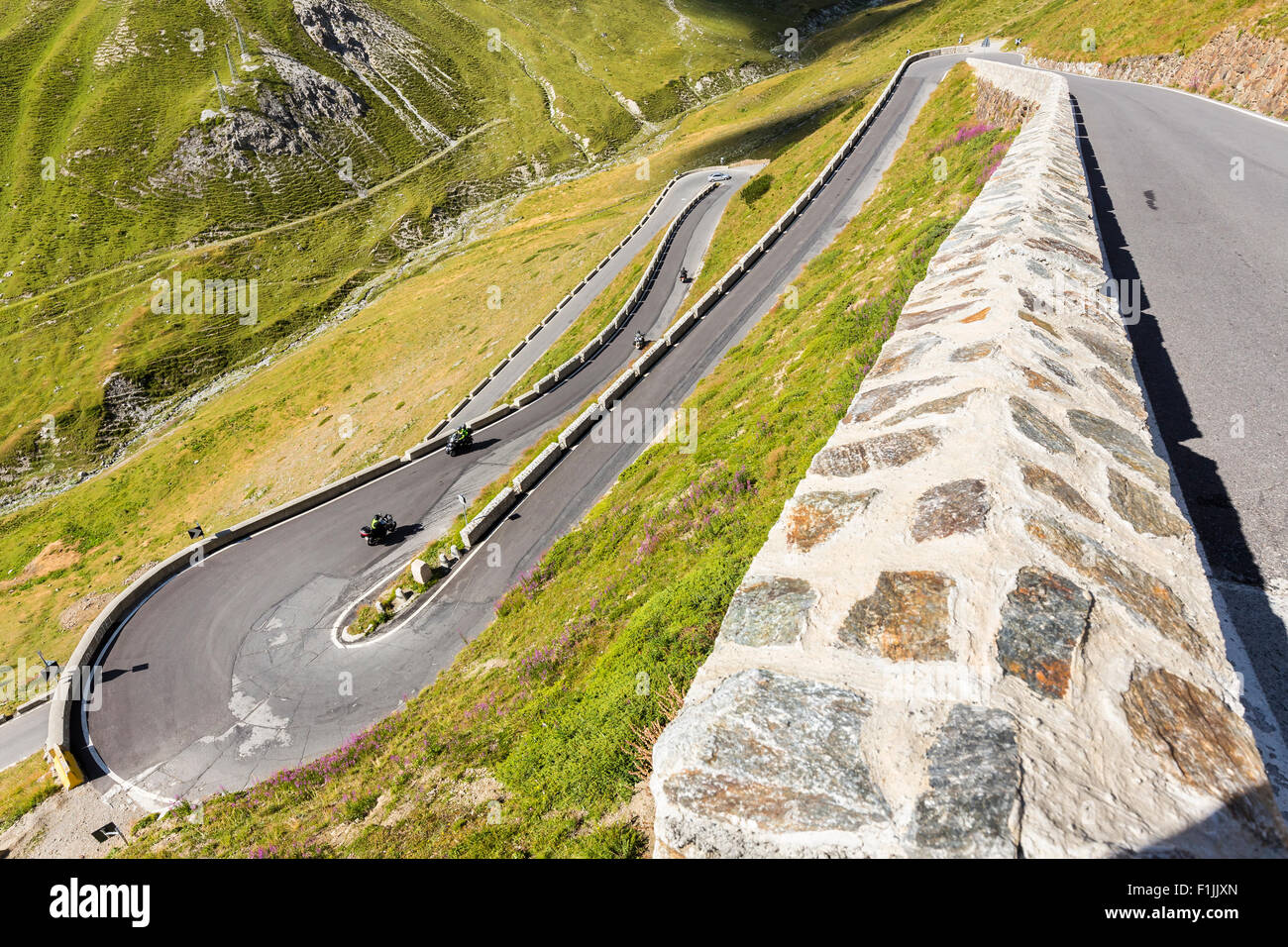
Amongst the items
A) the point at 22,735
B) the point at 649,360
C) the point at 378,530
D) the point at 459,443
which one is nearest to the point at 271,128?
the point at 459,443

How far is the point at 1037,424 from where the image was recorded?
4.98 metres

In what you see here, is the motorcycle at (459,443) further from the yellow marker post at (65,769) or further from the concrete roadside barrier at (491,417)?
the yellow marker post at (65,769)

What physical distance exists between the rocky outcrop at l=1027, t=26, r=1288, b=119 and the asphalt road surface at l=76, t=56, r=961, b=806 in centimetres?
1903

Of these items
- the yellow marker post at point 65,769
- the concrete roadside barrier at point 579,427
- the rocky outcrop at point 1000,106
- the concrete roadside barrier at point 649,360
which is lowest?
the yellow marker post at point 65,769

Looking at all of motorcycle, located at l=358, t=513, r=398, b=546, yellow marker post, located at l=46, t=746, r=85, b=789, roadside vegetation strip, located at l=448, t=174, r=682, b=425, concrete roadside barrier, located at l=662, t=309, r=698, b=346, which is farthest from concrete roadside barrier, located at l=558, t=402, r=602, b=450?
yellow marker post, located at l=46, t=746, r=85, b=789

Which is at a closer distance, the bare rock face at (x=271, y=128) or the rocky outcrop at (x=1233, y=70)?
the rocky outcrop at (x=1233, y=70)

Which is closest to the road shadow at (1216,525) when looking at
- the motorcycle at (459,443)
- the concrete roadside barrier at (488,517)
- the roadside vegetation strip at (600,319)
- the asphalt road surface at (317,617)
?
the asphalt road surface at (317,617)

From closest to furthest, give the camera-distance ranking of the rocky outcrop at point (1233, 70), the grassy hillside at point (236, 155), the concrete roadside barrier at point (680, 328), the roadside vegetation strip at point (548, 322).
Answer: the rocky outcrop at point (1233, 70), the concrete roadside barrier at point (680, 328), the roadside vegetation strip at point (548, 322), the grassy hillside at point (236, 155)

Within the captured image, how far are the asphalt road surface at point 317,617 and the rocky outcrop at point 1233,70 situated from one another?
19026 millimetres

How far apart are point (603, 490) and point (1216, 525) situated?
21.2 meters

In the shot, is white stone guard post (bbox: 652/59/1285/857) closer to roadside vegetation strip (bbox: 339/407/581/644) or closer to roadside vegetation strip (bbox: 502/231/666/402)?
roadside vegetation strip (bbox: 339/407/581/644)

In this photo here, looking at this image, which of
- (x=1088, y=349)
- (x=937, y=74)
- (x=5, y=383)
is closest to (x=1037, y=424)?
(x=1088, y=349)

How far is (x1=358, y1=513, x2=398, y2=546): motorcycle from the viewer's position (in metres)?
26.5

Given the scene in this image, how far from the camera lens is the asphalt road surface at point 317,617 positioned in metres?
18.5
